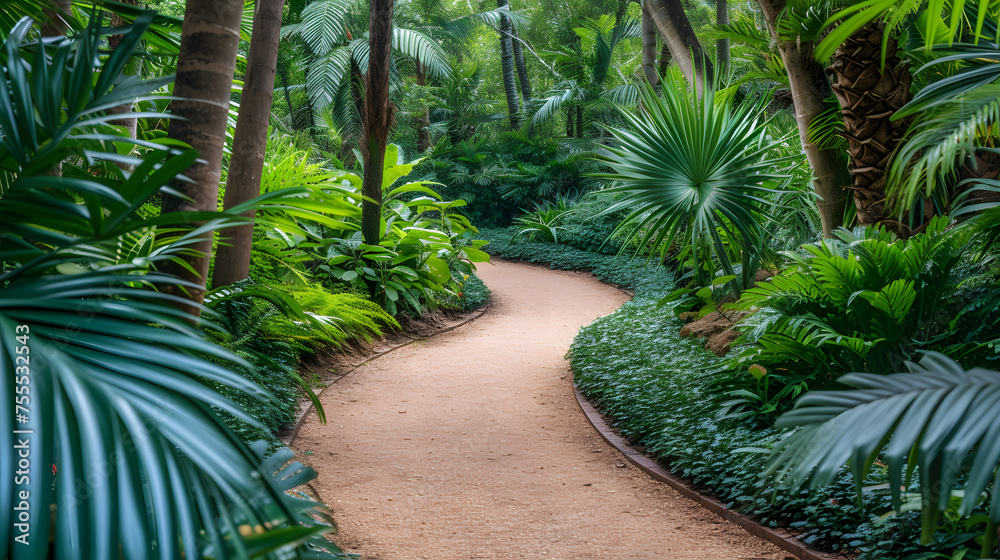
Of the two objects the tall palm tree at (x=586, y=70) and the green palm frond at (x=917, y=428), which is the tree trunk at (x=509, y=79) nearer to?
the tall palm tree at (x=586, y=70)

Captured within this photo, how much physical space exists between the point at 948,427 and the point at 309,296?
5.08 metres

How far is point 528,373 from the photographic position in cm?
655

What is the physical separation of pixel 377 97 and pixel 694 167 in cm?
400

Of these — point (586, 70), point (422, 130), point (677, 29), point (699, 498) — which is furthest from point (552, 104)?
point (699, 498)

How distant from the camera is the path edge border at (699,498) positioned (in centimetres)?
273

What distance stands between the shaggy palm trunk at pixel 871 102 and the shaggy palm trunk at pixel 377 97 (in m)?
4.66

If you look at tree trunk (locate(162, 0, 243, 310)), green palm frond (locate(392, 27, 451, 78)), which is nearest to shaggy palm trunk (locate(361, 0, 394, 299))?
tree trunk (locate(162, 0, 243, 310))

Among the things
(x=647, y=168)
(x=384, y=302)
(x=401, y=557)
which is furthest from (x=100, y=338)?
(x=384, y=302)

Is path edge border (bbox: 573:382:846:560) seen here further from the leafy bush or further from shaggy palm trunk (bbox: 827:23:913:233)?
shaggy palm trunk (bbox: 827:23:913:233)

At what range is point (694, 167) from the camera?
16.0 feet

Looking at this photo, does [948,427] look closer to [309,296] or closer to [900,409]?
Answer: [900,409]

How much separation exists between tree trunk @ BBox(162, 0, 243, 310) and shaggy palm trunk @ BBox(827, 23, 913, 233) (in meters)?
3.89

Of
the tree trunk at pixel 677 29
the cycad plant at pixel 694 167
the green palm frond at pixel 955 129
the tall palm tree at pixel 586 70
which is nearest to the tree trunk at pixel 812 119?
the cycad plant at pixel 694 167

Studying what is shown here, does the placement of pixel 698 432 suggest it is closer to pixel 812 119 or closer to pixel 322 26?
pixel 812 119
